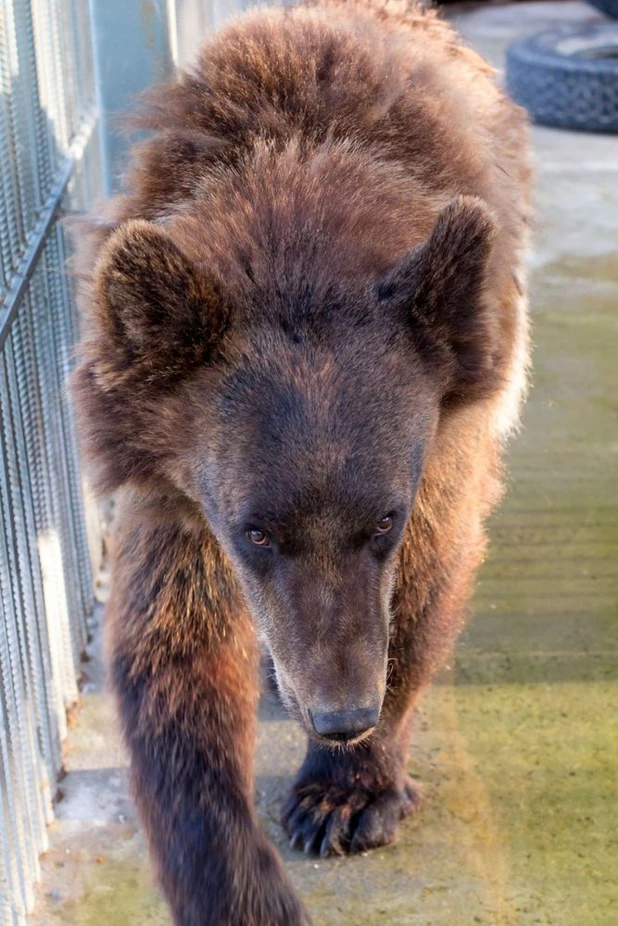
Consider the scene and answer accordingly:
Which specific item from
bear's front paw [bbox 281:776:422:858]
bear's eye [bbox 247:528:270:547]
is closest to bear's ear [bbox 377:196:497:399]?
bear's eye [bbox 247:528:270:547]

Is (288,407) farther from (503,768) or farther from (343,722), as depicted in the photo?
(503,768)

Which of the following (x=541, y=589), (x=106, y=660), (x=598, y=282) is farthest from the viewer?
(x=598, y=282)

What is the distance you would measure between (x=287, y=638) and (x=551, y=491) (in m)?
2.87

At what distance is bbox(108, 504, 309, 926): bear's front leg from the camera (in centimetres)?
311

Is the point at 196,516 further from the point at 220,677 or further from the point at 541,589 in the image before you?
the point at 541,589

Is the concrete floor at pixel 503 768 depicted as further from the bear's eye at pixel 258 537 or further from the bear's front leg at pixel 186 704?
the bear's eye at pixel 258 537

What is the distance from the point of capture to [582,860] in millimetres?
3551

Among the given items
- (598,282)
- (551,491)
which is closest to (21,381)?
(551,491)

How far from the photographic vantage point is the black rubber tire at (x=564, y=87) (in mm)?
10586

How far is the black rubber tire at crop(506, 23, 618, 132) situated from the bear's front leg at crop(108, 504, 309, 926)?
8210mm

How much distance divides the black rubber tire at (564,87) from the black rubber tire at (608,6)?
1430 millimetres

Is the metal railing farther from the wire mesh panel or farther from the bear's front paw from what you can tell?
the bear's front paw

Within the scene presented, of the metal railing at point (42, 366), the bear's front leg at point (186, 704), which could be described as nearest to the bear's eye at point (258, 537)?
the bear's front leg at point (186, 704)

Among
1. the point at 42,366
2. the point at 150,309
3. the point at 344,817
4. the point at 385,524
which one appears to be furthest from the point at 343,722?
the point at 42,366
